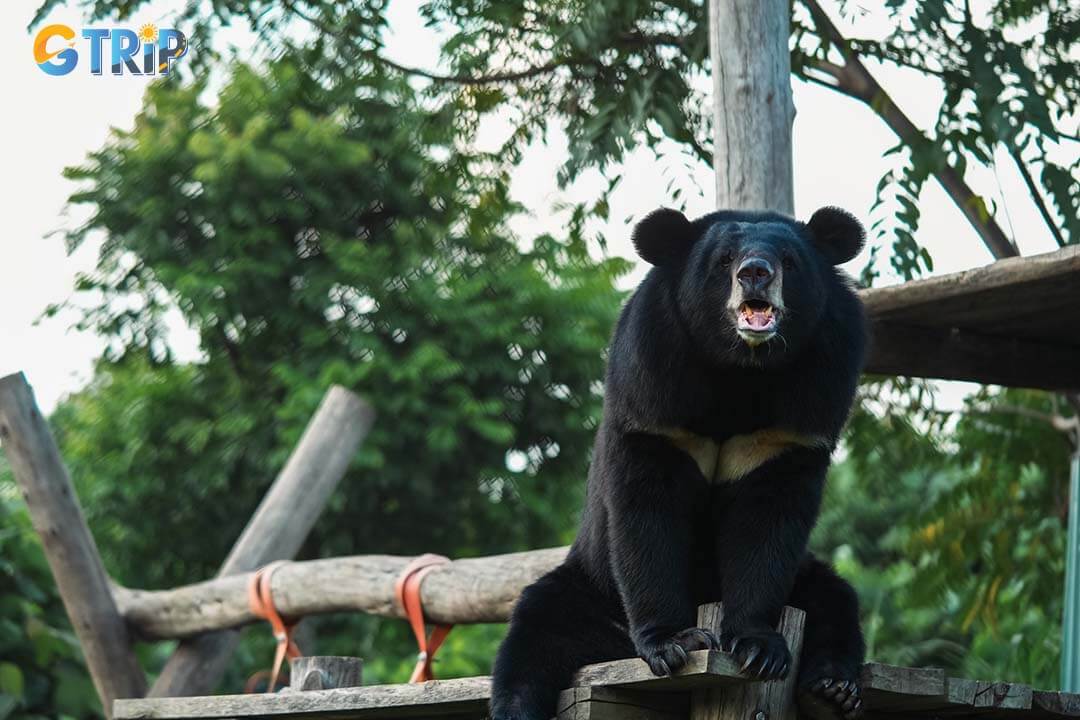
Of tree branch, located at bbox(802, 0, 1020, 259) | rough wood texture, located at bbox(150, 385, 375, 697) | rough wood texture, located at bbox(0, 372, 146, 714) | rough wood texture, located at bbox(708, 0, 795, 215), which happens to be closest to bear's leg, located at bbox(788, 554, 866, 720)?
rough wood texture, located at bbox(708, 0, 795, 215)

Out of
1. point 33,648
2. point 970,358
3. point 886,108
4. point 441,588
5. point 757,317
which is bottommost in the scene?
point 33,648

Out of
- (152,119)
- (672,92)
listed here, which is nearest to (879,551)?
(152,119)

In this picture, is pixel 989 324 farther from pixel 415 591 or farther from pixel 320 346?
pixel 320 346

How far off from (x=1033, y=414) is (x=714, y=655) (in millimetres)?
4357

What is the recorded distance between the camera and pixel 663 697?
311 cm

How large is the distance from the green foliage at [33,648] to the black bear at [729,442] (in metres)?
4.45

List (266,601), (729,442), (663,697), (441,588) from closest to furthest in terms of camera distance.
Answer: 1. (663,697)
2. (729,442)
3. (441,588)
4. (266,601)

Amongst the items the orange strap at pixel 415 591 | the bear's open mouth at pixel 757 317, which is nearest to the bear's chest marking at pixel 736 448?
the bear's open mouth at pixel 757 317

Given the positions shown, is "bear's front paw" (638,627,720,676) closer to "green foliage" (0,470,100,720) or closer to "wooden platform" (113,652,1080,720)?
"wooden platform" (113,652,1080,720)

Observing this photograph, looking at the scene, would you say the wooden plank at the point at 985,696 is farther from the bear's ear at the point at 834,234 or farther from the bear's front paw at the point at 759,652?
the bear's ear at the point at 834,234

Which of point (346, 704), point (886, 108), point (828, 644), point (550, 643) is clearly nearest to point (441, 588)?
point (346, 704)

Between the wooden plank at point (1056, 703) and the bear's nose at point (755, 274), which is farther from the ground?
the bear's nose at point (755, 274)

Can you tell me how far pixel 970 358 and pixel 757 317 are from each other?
1.75m

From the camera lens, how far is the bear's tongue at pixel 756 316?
2992 mm
